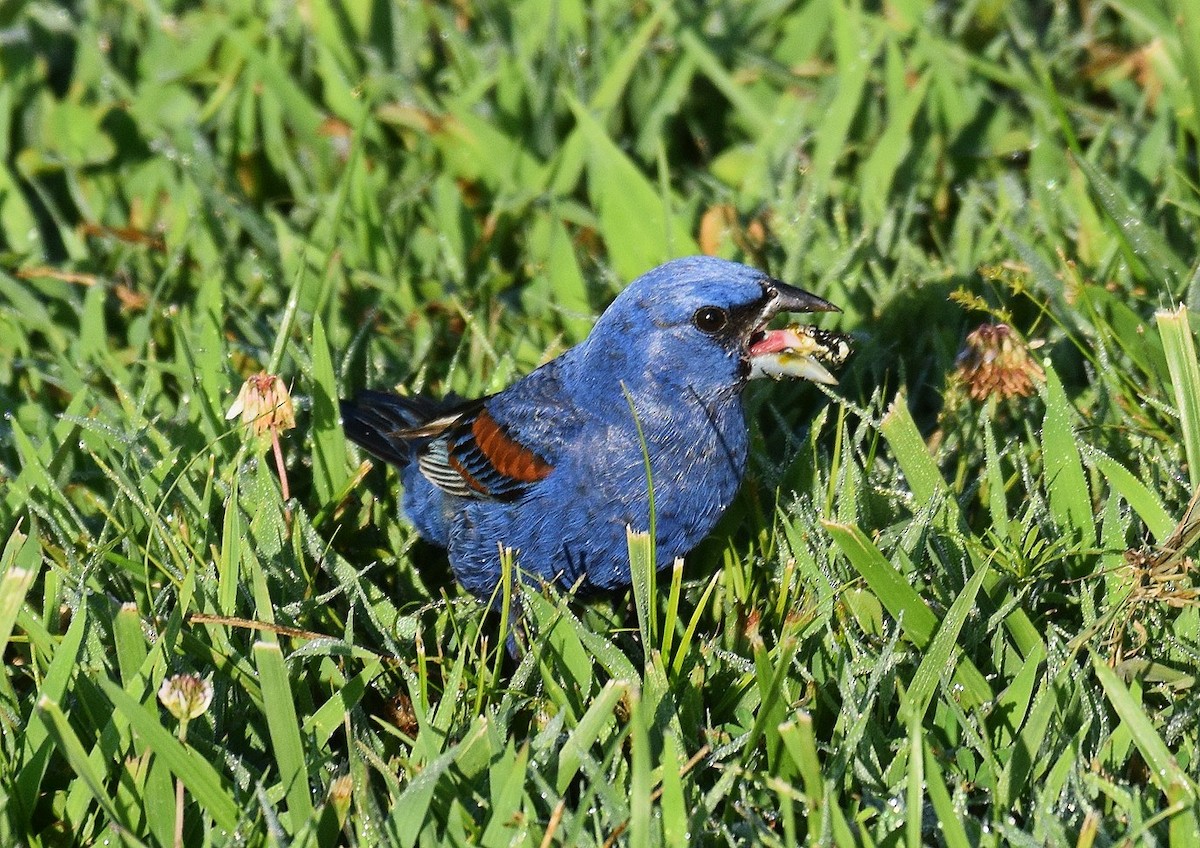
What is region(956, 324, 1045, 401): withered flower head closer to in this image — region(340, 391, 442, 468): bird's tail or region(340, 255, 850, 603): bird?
region(340, 255, 850, 603): bird

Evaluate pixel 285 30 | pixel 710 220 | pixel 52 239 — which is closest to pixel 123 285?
pixel 52 239

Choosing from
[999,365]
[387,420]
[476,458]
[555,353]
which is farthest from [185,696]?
[999,365]

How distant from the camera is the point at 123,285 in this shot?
435 cm

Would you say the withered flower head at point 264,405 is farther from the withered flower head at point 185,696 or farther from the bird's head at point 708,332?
the withered flower head at point 185,696

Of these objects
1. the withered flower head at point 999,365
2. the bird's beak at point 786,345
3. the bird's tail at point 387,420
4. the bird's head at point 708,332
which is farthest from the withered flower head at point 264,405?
the withered flower head at point 999,365

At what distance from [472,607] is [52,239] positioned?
2.40 m

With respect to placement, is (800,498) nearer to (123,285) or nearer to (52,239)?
(123,285)

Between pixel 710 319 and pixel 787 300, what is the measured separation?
0.16m

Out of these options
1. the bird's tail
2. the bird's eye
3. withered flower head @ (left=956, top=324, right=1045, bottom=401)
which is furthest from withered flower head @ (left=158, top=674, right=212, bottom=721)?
withered flower head @ (left=956, top=324, right=1045, bottom=401)

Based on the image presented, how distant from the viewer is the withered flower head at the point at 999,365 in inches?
128

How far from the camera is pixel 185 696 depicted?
96.3 inches

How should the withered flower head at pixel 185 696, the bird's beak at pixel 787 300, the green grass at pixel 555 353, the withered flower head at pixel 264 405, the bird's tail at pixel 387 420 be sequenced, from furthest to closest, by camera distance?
the bird's tail at pixel 387 420
the withered flower head at pixel 264 405
the bird's beak at pixel 787 300
the green grass at pixel 555 353
the withered flower head at pixel 185 696

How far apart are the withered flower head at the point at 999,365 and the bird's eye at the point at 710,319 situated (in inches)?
23.6

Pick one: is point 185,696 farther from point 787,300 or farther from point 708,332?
point 787,300
